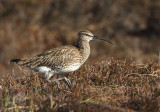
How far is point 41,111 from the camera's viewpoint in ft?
18.0

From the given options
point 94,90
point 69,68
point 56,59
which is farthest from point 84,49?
point 94,90

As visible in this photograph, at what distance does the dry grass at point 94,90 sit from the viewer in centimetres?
548

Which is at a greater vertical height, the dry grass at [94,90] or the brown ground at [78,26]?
the brown ground at [78,26]

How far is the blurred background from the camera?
64.3 ft

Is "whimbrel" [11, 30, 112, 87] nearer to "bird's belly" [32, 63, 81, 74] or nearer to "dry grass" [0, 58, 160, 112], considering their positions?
"bird's belly" [32, 63, 81, 74]

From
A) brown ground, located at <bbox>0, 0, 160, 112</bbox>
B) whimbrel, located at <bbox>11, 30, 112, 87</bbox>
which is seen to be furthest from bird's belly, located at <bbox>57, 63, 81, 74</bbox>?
brown ground, located at <bbox>0, 0, 160, 112</bbox>

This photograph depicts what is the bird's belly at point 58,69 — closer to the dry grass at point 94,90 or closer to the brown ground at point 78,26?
the dry grass at point 94,90

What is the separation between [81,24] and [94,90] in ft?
48.9

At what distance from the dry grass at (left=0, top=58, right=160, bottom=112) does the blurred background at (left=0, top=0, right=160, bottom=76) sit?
453 inches

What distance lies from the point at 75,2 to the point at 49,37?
255 centimetres

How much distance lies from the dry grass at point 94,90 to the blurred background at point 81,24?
11.5 metres

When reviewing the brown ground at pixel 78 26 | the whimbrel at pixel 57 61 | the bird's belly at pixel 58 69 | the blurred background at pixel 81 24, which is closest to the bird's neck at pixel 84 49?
the whimbrel at pixel 57 61

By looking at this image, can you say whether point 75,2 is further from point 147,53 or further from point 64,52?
point 64,52

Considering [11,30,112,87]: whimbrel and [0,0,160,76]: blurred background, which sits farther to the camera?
[0,0,160,76]: blurred background
